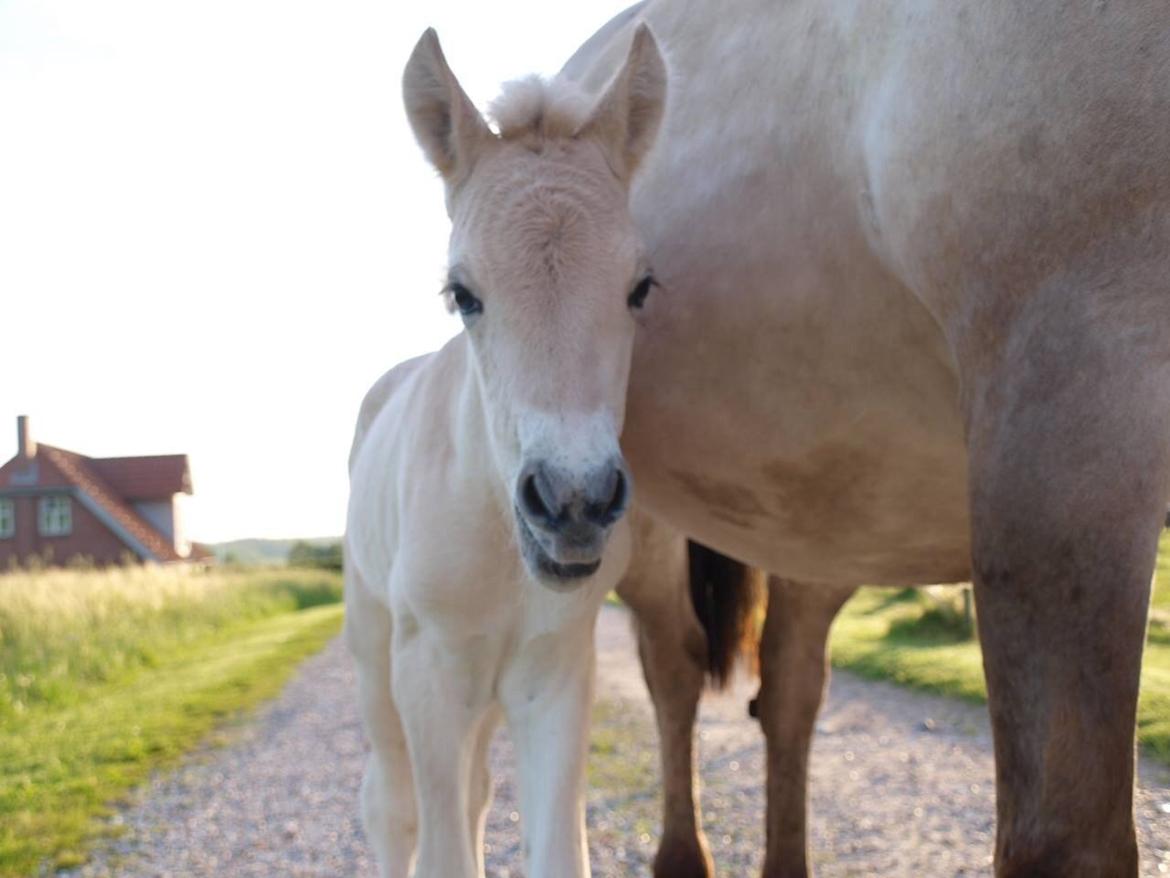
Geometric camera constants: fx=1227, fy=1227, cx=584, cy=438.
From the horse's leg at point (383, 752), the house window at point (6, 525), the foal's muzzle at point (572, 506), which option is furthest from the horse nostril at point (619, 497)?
the house window at point (6, 525)

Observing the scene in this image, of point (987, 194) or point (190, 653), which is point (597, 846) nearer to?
point (987, 194)

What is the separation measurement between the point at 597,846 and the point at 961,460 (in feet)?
11.7

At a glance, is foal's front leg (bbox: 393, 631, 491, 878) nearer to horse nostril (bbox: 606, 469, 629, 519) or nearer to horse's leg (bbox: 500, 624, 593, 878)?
horse's leg (bbox: 500, 624, 593, 878)

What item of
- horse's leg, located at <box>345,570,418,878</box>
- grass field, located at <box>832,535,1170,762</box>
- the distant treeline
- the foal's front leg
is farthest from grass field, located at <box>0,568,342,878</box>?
the distant treeline

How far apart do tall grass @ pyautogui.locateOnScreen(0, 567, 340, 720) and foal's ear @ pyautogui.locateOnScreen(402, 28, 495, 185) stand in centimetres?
897

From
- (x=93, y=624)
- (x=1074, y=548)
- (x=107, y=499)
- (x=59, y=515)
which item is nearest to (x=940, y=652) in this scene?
(x=1074, y=548)

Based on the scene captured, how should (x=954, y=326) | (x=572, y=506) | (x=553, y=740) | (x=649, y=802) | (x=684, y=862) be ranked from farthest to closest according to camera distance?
(x=649, y=802) → (x=684, y=862) → (x=553, y=740) → (x=572, y=506) → (x=954, y=326)

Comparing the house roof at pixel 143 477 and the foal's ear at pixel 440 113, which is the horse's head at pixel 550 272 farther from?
the house roof at pixel 143 477

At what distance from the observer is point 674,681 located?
178 inches

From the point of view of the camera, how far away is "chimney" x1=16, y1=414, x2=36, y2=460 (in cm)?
3831

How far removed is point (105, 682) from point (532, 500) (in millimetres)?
11469

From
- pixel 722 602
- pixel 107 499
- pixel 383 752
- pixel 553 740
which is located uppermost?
pixel 107 499

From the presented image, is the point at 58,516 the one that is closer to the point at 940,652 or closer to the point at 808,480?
the point at 940,652

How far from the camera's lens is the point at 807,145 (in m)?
2.46
